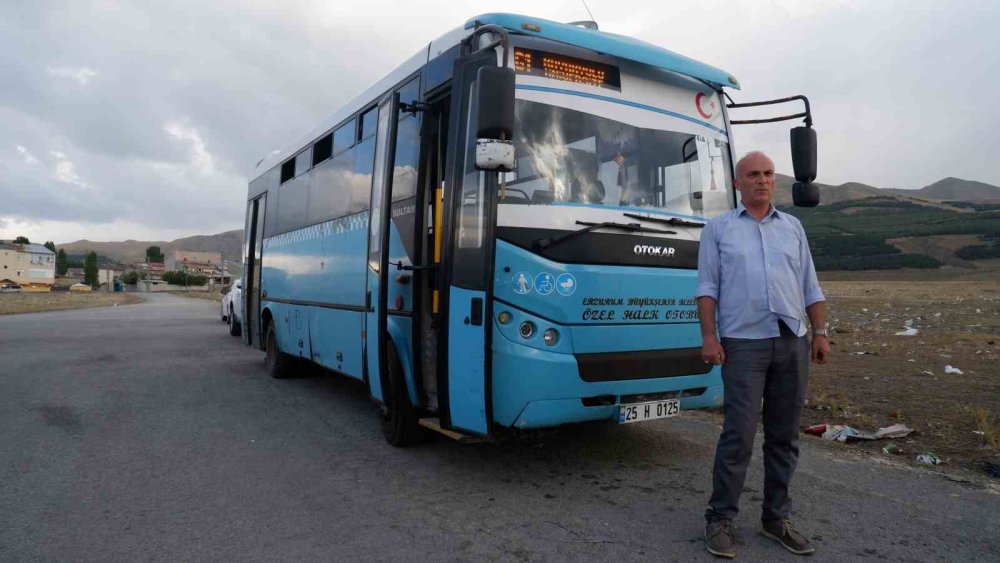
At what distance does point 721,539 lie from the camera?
3453 mm

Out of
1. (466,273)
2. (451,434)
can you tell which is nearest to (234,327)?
(451,434)

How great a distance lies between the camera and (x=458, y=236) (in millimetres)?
4531

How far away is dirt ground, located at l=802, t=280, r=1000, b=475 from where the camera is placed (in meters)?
5.76

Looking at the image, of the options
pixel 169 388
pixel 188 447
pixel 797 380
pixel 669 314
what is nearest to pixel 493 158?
pixel 669 314

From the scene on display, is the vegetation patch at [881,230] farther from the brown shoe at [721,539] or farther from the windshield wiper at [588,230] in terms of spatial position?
the brown shoe at [721,539]

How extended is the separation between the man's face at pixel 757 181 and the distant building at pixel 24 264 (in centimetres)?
15419

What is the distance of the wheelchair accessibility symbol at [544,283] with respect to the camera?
432 centimetres

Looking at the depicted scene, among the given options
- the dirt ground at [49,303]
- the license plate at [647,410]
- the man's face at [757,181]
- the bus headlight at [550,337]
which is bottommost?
the dirt ground at [49,303]

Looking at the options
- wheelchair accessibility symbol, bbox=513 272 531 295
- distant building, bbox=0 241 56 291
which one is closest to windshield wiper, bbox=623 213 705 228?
wheelchair accessibility symbol, bbox=513 272 531 295

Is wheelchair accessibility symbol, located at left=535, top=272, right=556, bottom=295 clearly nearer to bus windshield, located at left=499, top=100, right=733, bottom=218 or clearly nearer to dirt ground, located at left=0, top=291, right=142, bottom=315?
bus windshield, located at left=499, top=100, right=733, bottom=218

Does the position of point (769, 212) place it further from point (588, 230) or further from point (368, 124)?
point (368, 124)

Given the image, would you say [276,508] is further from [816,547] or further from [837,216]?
[837,216]

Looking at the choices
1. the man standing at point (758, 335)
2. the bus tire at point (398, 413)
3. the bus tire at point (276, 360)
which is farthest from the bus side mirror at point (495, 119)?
the bus tire at point (276, 360)

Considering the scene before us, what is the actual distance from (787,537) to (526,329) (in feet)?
6.17
